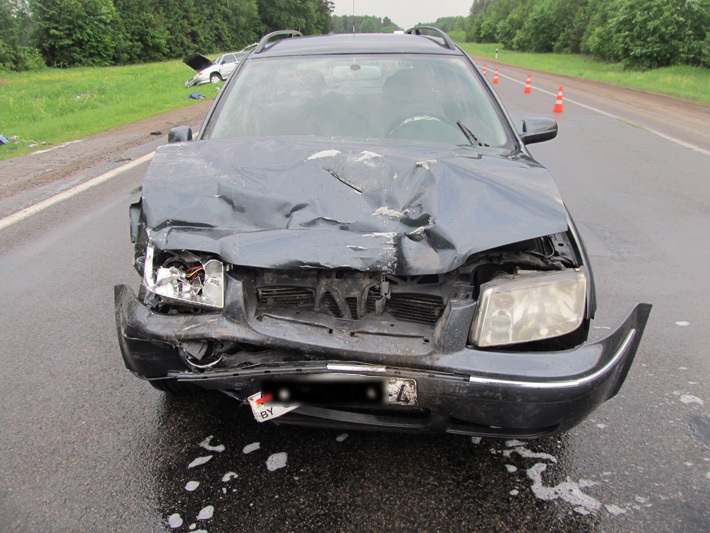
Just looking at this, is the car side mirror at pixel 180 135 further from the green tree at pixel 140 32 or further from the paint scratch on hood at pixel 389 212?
the green tree at pixel 140 32

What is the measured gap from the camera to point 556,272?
6.56 ft

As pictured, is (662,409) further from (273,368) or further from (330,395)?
(273,368)

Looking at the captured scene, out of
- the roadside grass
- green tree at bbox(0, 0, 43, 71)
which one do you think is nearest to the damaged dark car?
the roadside grass

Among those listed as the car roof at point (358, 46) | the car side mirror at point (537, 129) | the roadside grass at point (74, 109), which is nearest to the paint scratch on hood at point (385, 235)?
the car side mirror at point (537, 129)

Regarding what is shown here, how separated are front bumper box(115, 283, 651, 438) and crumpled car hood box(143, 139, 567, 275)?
0.24 meters

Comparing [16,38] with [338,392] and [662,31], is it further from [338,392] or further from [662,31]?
[338,392]

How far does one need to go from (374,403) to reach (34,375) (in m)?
2.02

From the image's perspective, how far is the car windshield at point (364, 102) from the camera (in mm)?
3229

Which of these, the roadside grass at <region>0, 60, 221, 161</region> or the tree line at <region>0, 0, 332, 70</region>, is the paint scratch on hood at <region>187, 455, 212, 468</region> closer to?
the roadside grass at <region>0, 60, 221, 161</region>

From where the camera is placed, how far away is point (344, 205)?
227cm

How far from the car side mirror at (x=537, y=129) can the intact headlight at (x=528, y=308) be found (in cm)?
182

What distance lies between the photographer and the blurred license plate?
6.02 feet

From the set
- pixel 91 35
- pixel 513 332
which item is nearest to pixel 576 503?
pixel 513 332

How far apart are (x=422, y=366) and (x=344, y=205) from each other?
0.79m
